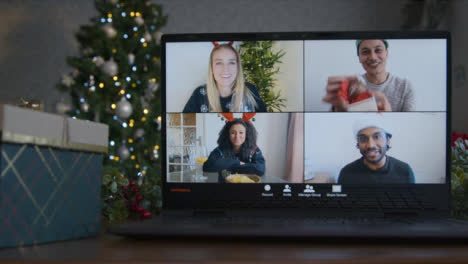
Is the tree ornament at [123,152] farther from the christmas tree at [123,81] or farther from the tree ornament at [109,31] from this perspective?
the tree ornament at [109,31]

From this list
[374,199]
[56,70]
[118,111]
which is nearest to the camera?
[374,199]

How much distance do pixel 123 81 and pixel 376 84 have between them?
236 cm

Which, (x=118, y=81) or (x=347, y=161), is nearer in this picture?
(x=347, y=161)

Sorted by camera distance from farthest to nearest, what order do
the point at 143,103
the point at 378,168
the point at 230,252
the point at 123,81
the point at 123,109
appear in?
1. the point at 143,103
2. the point at 123,81
3. the point at 123,109
4. the point at 378,168
5. the point at 230,252

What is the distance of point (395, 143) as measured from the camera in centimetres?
82

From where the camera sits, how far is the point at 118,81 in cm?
297

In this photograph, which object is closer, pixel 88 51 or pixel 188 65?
pixel 188 65

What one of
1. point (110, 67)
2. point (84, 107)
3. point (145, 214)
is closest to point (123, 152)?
point (84, 107)

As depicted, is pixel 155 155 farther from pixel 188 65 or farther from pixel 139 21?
pixel 188 65

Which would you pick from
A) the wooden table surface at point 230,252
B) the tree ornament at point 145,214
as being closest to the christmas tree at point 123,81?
the tree ornament at point 145,214

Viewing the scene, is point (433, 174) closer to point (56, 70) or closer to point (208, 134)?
point (208, 134)

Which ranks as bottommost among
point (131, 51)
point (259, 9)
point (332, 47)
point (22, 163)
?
point (22, 163)

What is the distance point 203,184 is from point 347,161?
0.26 m

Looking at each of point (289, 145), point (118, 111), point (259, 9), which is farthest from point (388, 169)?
point (259, 9)
